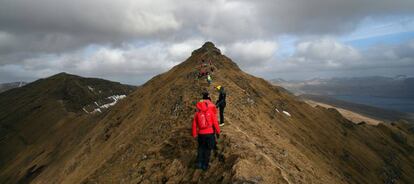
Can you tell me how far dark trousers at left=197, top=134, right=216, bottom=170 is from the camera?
16.1 metres

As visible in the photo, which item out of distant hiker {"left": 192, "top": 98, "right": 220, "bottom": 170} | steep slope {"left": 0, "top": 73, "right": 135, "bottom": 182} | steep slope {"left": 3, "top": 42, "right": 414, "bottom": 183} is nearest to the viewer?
distant hiker {"left": 192, "top": 98, "right": 220, "bottom": 170}

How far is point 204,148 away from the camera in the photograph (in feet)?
53.6

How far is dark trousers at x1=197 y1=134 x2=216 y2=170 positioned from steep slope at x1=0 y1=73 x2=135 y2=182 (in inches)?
2496

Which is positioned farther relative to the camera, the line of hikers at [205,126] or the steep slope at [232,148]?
the steep slope at [232,148]

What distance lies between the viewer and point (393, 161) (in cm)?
6156

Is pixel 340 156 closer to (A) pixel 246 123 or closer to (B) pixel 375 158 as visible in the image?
(B) pixel 375 158

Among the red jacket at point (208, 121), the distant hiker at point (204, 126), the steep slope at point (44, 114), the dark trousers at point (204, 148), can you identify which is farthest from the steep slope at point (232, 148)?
the steep slope at point (44, 114)

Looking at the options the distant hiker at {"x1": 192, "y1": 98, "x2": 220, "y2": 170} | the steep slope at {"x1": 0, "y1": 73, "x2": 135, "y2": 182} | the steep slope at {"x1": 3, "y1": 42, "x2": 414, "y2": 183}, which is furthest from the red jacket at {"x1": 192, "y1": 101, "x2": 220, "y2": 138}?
the steep slope at {"x1": 0, "y1": 73, "x2": 135, "y2": 182}

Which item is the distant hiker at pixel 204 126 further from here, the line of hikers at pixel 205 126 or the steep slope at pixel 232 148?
the steep slope at pixel 232 148

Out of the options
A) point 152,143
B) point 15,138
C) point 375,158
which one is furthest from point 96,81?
point 152,143

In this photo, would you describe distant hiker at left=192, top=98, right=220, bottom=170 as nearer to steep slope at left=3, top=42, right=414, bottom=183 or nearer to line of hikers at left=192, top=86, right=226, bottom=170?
line of hikers at left=192, top=86, right=226, bottom=170

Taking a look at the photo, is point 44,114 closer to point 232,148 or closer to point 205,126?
point 232,148

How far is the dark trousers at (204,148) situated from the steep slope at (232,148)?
1.56 ft

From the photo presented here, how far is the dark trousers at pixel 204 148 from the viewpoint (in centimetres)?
1606
